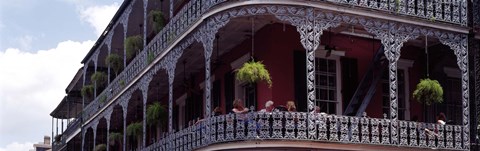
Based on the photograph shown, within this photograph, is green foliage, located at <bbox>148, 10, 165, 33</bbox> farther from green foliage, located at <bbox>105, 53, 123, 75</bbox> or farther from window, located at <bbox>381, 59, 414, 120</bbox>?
window, located at <bbox>381, 59, 414, 120</bbox>

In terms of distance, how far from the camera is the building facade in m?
17.5

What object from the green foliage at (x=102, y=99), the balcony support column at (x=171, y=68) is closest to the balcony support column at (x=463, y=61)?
the balcony support column at (x=171, y=68)

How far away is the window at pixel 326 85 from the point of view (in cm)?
1986

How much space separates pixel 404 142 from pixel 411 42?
141 inches

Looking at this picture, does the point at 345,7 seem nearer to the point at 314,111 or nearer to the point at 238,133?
the point at 314,111

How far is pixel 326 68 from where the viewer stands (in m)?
20.2

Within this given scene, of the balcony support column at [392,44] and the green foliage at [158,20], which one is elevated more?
the green foliage at [158,20]

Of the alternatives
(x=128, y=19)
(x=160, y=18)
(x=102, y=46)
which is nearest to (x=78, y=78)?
(x=102, y=46)

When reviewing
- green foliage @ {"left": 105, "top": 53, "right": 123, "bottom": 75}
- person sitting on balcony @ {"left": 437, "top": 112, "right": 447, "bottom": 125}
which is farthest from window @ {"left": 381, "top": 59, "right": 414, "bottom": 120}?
green foliage @ {"left": 105, "top": 53, "right": 123, "bottom": 75}

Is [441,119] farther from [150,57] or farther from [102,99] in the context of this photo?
[102,99]

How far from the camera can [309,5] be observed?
17.6m

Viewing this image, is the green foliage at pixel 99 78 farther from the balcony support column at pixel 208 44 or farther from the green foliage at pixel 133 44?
the balcony support column at pixel 208 44

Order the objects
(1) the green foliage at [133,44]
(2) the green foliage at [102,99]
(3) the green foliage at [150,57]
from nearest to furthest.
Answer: (3) the green foliage at [150,57]
(1) the green foliage at [133,44]
(2) the green foliage at [102,99]

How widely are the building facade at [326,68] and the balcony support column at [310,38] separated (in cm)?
2
